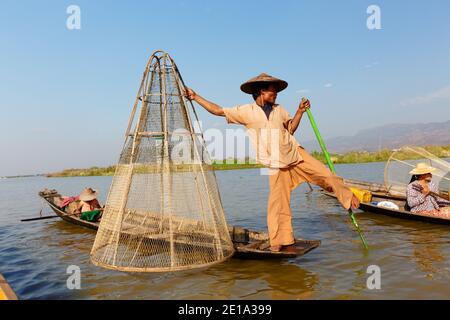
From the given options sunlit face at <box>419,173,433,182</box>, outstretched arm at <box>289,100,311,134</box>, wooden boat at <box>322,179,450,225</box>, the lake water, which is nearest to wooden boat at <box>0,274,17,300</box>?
the lake water

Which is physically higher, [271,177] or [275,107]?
[275,107]

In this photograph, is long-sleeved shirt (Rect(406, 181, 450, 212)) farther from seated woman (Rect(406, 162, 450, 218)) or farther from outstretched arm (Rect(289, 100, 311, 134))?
outstretched arm (Rect(289, 100, 311, 134))

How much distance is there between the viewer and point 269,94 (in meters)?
4.54

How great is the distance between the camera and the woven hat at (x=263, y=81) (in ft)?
14.4

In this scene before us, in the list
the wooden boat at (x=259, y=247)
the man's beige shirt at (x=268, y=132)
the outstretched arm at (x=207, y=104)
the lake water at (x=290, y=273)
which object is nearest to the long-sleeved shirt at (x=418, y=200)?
the lake water at (x=290, y=273)

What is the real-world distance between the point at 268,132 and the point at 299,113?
53cm

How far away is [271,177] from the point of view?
15.6 ft

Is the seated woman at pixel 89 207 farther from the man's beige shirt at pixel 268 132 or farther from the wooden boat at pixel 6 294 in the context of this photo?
the man's beige shirt at pixel 268 132

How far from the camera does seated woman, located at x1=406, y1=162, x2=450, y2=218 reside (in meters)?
6.91

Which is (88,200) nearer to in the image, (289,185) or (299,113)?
(289,185)

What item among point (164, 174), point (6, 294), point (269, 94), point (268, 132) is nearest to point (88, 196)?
point (164, 174)
